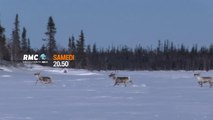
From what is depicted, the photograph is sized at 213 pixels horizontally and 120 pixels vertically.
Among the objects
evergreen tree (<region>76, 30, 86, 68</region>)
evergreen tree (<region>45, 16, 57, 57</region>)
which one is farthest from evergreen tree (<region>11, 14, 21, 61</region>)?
evergreen tree (<region>76, 30, 86, 68</region>)

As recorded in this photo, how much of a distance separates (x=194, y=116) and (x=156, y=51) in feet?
553

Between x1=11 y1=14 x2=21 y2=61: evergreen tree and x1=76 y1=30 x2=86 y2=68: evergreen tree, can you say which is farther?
x1=76 y1=30 x2=86 y2=68: evergreen tree

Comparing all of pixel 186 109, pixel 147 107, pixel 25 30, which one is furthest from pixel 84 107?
pixel 25 30

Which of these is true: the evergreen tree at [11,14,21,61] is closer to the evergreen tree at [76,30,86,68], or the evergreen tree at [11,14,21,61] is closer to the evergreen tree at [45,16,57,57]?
the evergreen tree at [45,16,57,57]

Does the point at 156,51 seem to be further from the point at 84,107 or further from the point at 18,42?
the point at 84,107

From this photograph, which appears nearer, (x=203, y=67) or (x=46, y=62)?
(x=46, y=62)

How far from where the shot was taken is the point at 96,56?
164 m

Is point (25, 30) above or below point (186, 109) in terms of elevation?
above

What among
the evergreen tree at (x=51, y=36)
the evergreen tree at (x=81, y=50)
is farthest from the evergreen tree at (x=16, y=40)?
the evergreen tree at (x=81, y=50)

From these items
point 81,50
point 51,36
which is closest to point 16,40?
point 51,36

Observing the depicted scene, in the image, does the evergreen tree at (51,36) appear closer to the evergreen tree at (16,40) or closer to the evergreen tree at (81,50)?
the evergreen tree at (16,40)

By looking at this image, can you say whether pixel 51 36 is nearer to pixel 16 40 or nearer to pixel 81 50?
pixel 16 40

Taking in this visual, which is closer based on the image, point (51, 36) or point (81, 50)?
point (51, 36)

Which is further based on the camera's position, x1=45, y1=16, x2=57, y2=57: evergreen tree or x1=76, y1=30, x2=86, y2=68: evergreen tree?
x1=76, y1=30, x2=86, y2=68: evergreen tree
